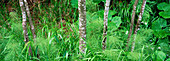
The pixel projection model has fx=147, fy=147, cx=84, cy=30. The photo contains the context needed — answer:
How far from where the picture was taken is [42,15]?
3.99 metres

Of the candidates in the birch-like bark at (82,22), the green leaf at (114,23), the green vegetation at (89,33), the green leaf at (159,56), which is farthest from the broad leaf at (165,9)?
the birch-like bark at (82,22)

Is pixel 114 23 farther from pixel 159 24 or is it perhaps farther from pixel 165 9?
pixel 165 9

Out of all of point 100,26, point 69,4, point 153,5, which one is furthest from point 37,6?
point 153,5

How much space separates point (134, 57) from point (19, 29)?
2.24m

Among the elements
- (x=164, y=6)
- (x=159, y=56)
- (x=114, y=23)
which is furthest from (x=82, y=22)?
(x=164, y=6)

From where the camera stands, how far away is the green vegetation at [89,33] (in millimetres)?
2318

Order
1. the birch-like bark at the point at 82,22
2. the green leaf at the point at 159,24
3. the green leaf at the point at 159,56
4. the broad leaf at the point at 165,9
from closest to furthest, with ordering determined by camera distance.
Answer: the birch-like bark at the point at 82,22 → the green leaf at the point at 159,56 → the broad leaf at the point at 165,9 → the green leaf at the point at 159,24

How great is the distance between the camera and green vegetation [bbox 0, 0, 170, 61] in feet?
7.61

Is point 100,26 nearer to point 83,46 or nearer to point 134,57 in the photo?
point 83,46

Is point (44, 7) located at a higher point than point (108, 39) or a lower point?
higher

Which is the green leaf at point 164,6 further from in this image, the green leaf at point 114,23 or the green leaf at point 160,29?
the green leaf at point 114,23

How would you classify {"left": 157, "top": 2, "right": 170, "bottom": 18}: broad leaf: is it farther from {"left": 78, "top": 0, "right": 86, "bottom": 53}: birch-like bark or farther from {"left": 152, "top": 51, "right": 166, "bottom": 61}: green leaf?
{"left": 78, "top": 0, "right": 86, "bottom": 53}: birch-like bark

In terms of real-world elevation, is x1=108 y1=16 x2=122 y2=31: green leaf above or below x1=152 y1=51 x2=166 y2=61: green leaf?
above

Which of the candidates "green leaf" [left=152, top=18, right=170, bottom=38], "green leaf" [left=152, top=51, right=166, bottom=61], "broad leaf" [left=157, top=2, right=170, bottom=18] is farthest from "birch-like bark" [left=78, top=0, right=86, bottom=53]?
"broad leaf" [left=157, top=2, right=170, bottom=18]
